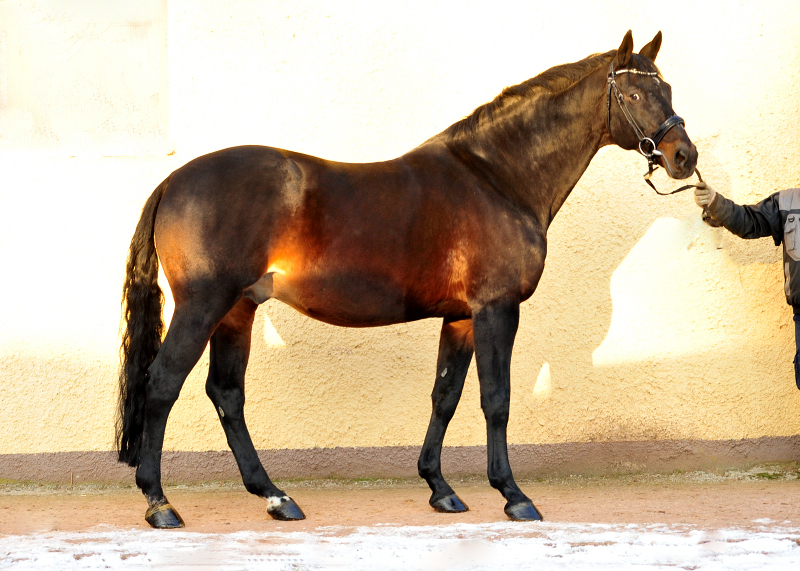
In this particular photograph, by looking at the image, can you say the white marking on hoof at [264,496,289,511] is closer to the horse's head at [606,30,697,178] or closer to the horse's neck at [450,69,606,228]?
the horse's neck at [450,69,606,228]

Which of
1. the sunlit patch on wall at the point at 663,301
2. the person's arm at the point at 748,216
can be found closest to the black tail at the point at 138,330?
the sunlit patch on wall at the point at 663,301

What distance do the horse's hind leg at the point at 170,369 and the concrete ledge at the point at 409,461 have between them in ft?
3.88

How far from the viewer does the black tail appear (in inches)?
150

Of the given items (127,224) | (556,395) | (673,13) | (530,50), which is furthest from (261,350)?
(673,13)

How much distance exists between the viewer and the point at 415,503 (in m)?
4.33

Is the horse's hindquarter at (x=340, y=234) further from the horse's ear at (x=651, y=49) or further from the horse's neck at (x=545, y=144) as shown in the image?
the horse's ear at (x=651, y=49)

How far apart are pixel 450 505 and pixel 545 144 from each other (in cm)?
193

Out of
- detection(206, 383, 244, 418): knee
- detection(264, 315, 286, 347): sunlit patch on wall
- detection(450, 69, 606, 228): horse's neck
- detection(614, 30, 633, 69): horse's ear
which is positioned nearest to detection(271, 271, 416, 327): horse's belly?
detection(206, 383, 244, 418): knee

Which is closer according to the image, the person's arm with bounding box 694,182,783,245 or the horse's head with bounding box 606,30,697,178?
the horse's head with bounding box 606,30,697,178

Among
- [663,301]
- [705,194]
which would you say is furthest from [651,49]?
[663,301]

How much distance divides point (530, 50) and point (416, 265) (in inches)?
76.6

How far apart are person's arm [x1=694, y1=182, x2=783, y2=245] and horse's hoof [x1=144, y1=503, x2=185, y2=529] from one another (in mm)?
3208

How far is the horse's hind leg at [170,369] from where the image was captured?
11.9 feet

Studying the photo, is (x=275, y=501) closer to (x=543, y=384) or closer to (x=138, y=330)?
(x=138, y=330)
